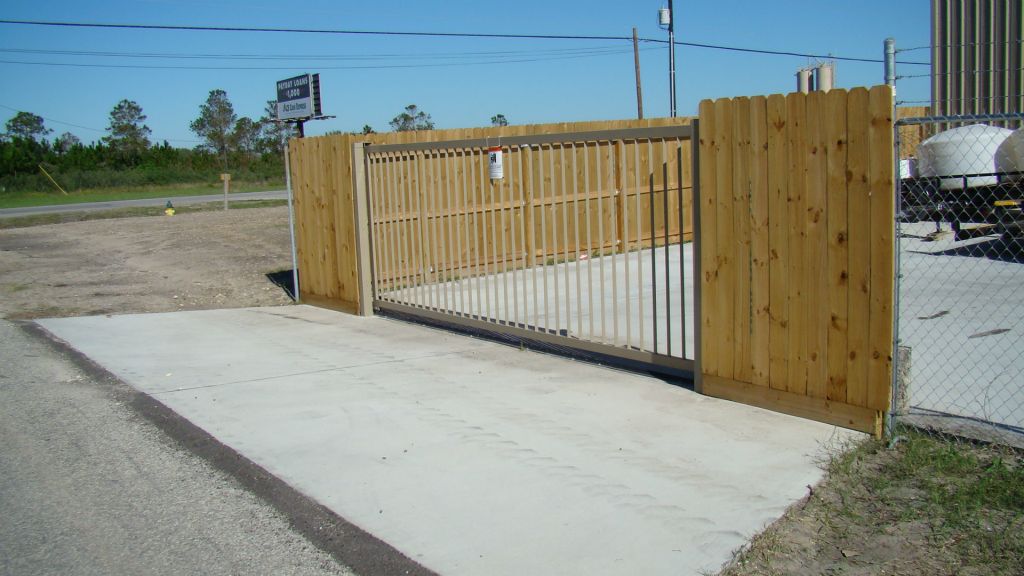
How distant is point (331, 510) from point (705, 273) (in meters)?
3.20

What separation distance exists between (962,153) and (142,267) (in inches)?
531

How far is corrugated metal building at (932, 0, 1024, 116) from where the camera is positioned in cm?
1486

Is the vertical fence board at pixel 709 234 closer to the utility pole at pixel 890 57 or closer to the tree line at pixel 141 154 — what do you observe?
the utility pole at pixel 890 57

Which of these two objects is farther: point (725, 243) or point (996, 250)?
point (996, 250)

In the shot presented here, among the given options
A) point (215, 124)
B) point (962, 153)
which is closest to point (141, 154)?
point (215, 124)

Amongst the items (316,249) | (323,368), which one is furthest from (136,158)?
(323,368)

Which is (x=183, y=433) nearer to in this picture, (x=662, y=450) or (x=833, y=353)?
(x=662, y=450)

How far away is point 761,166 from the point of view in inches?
238

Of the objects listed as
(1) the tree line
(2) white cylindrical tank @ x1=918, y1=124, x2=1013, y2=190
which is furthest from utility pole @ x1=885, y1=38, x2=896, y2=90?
(1) the tree line

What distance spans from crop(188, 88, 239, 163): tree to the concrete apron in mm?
75429

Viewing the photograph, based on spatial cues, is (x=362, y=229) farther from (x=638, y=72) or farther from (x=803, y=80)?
(x=638, y=72)

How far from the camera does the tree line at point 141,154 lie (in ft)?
189

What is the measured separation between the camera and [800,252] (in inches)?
231

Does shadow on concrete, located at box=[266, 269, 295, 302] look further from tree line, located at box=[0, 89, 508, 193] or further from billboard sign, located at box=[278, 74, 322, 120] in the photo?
tree line, located at box=[0, 89, 508, 193]
